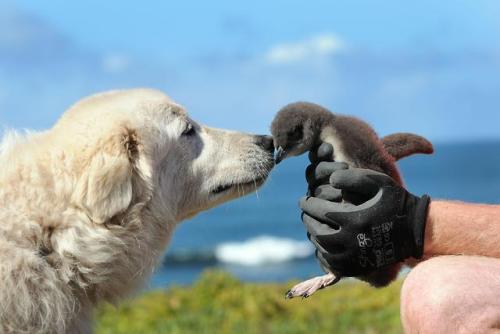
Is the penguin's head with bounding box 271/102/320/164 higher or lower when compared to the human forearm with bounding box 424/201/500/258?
higher

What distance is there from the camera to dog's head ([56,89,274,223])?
3828mm

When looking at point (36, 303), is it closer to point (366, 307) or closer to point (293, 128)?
point (293, 128)

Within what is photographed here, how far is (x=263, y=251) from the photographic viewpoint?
1641 inches

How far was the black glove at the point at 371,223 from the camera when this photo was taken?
12.1 ft

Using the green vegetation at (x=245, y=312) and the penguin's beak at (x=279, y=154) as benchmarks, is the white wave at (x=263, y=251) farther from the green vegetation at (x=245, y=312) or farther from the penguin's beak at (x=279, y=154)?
the penguin's beak at (x=279, y=154)

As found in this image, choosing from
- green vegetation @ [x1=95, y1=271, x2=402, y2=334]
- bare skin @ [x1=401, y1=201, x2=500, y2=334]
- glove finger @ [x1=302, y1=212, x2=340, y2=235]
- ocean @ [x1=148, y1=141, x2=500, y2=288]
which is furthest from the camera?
ocean @ [x1=148, y1=141, x2=500, y2=288]

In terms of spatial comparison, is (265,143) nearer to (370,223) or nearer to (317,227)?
(317,227)

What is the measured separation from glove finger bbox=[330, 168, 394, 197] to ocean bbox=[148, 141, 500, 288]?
16.4 m

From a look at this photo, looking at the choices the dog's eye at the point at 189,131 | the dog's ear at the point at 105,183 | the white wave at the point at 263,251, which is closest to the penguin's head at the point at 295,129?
the dog's eye at the point at 189,131

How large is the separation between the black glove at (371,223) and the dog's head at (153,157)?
80 cm

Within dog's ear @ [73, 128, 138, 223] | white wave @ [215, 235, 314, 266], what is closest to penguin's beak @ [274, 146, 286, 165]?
dog's ear @ [73, 128, 138, 223]

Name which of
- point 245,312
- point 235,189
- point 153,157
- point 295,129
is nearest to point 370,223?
point 295,129

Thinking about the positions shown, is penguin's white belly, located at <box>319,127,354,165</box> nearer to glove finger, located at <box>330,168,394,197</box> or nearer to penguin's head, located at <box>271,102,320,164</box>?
penguin's head, located at <box>271,102,320,164</box>

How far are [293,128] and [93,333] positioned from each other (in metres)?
1.44
